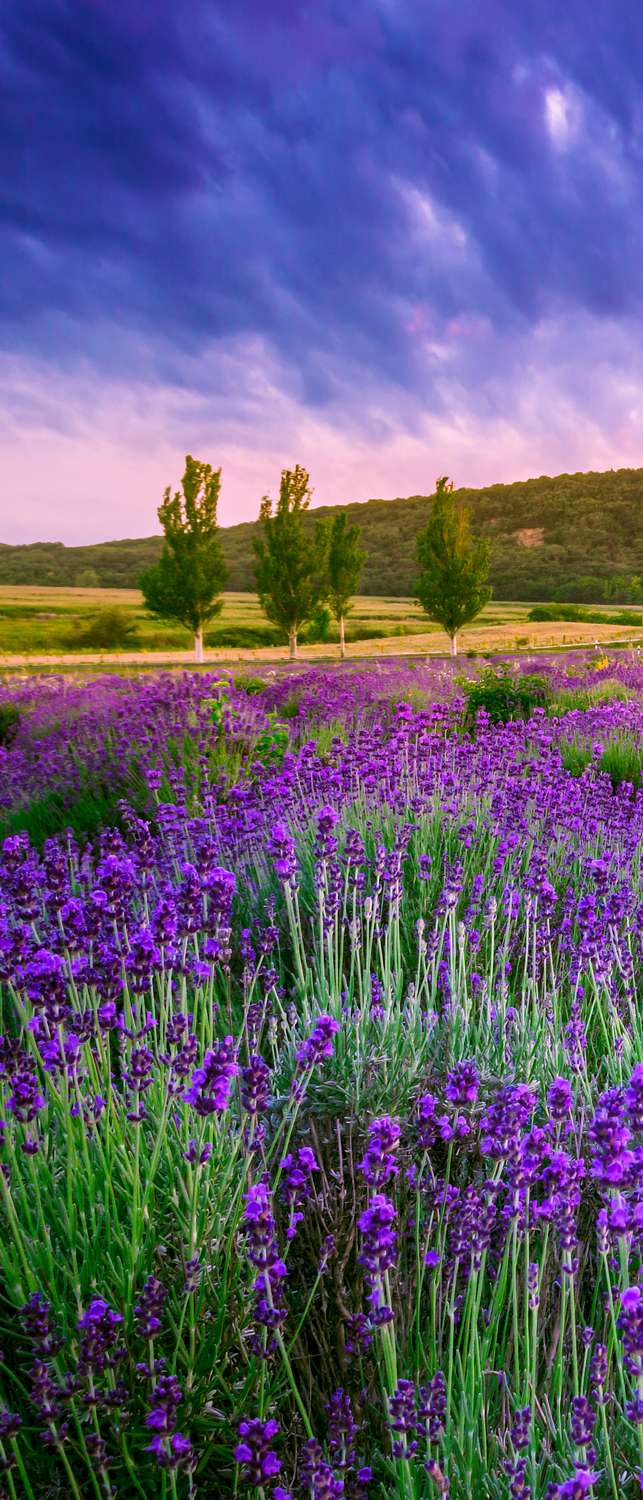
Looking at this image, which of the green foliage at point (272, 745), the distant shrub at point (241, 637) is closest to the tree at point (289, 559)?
the distant shrub at point (241, 637)

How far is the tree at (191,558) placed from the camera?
117 feet

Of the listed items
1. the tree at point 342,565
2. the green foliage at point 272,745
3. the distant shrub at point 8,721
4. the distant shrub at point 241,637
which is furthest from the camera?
the distant shrub at point 241,637

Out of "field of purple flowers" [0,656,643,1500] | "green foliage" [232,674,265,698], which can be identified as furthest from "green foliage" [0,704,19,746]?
"field of purple flowers" [0,656,643,1500]

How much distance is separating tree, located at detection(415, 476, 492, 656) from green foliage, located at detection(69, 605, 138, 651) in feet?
67.7

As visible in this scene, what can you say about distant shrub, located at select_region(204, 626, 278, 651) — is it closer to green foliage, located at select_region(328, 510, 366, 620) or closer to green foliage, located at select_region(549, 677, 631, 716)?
green foliage, located at select_region(328, 510, 366, 620)

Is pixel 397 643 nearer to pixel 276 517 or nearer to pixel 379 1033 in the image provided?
pixel 276 517

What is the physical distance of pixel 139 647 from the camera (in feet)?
172

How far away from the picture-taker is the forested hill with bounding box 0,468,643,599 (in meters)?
87.0

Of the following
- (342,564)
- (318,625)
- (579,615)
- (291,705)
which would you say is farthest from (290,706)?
(579,615)

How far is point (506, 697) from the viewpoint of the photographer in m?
11.1

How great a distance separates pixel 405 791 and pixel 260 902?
1.36 m

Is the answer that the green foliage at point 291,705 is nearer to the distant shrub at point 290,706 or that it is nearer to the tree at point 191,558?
the distant shrub at point 290,706

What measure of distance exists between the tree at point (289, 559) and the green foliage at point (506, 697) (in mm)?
26076

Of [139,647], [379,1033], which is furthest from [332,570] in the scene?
[379,1033]
